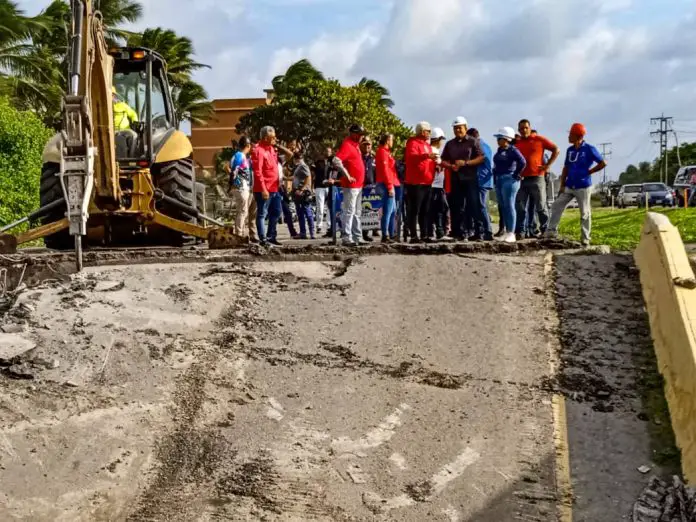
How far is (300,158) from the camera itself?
17.1 meters

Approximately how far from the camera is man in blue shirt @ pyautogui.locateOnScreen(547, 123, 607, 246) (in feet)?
35.0

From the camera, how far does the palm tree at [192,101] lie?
1674 inches

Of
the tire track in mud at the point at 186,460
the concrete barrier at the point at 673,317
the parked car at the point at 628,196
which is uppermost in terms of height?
the parked car at the point at 628,196

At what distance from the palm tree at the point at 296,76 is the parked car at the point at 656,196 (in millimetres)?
18754

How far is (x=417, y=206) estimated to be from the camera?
38.7 ft

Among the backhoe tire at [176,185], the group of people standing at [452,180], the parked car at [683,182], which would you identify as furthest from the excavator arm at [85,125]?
the parked car at [683,182]

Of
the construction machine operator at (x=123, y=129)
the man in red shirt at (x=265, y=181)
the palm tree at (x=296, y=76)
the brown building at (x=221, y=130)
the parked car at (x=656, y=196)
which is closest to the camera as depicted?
the construction machine operator at (x=123, y=129)

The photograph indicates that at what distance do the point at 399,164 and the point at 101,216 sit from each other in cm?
555

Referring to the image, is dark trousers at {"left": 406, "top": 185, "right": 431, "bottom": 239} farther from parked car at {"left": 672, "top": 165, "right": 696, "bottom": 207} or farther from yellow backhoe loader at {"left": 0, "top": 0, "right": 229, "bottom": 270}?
parked car at {"left": 672, "top": 165, "right": 696, "bottom": 207}

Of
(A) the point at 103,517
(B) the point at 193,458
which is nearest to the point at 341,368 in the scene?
(B) the point at 193,458

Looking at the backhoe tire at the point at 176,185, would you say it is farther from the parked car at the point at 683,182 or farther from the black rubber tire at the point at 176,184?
the parked car at the point at 683,182

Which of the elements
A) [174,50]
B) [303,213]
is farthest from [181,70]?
[303,213]

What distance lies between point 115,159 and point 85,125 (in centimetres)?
151

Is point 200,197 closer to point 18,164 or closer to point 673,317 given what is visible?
point 673,317
